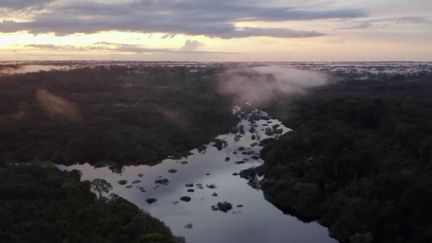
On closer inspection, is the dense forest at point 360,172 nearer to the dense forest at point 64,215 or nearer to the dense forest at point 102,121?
the dense forest at point 64,215

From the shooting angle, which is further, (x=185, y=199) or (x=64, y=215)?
(x=185, y=199)

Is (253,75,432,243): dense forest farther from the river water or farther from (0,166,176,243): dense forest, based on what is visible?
(0,166,176,243): dense forest

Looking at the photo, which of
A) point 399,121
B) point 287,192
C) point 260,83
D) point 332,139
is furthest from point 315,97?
point 287,192

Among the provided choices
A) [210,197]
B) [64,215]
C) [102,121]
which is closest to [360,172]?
[210,197]

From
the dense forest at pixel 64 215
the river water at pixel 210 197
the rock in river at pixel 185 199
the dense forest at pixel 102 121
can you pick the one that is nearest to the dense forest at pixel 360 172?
the river water at pixel 210 197

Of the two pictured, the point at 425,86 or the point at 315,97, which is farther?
the point at 425,86

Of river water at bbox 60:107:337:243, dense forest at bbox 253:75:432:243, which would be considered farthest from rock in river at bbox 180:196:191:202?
dense forest at bbox 253:75:432:243

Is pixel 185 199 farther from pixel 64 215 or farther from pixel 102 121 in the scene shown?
pixel 102 121

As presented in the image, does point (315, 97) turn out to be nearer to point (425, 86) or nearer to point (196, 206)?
point (425, 86)
